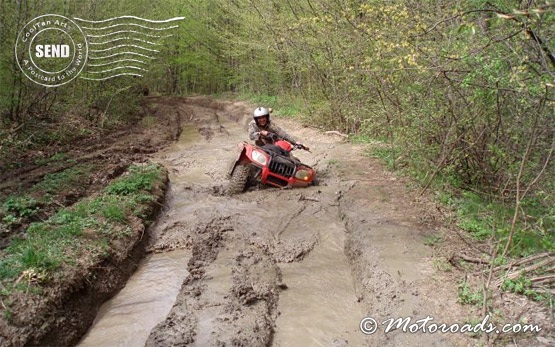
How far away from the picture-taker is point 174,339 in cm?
365

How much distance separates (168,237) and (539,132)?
193 inches

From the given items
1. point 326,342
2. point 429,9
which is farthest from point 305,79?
point 326,342

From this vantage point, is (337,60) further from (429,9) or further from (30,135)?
(30,135)

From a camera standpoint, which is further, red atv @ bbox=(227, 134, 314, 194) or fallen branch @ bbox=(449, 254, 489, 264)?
red atv @ bbox=(227, 134, 314, 194)

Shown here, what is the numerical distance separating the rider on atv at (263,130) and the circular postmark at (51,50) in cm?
546

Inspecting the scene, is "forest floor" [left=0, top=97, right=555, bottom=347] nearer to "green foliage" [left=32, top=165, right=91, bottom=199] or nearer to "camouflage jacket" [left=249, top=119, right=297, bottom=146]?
"green foliage" [left=32, top=165, right=91, bottom=199]

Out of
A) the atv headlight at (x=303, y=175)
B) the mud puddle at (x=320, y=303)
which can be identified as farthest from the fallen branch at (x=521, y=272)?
the atv headlight at (x=303, y=175)

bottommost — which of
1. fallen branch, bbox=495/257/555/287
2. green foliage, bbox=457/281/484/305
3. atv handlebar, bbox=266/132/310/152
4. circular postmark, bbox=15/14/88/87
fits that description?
green foliage, bbox=457/281/484/305

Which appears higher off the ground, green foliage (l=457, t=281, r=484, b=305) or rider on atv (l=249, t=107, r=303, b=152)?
rider on atv (l=249, t=107, r=303, b=152)

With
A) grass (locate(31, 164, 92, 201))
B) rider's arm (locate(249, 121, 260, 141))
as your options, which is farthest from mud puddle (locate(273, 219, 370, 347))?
grass (locate(31, 164, 92, 201))

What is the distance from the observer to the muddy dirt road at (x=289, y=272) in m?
3.82

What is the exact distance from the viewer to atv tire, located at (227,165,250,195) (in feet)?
Result: 24.8

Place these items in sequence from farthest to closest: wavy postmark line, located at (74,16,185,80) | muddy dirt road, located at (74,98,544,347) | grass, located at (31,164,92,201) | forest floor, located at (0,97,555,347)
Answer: wavy postmark line, located at (74,16,185,80) < grass, located at (31,164,92,201) < muddy dirt road, located at (74,98,544,347) < forest floor, located at (0,97,555,347)

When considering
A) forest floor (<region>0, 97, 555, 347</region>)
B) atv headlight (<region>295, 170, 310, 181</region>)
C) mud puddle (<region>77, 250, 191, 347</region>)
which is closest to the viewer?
forest floor (<region>0, 97, 555, 347</region>)
